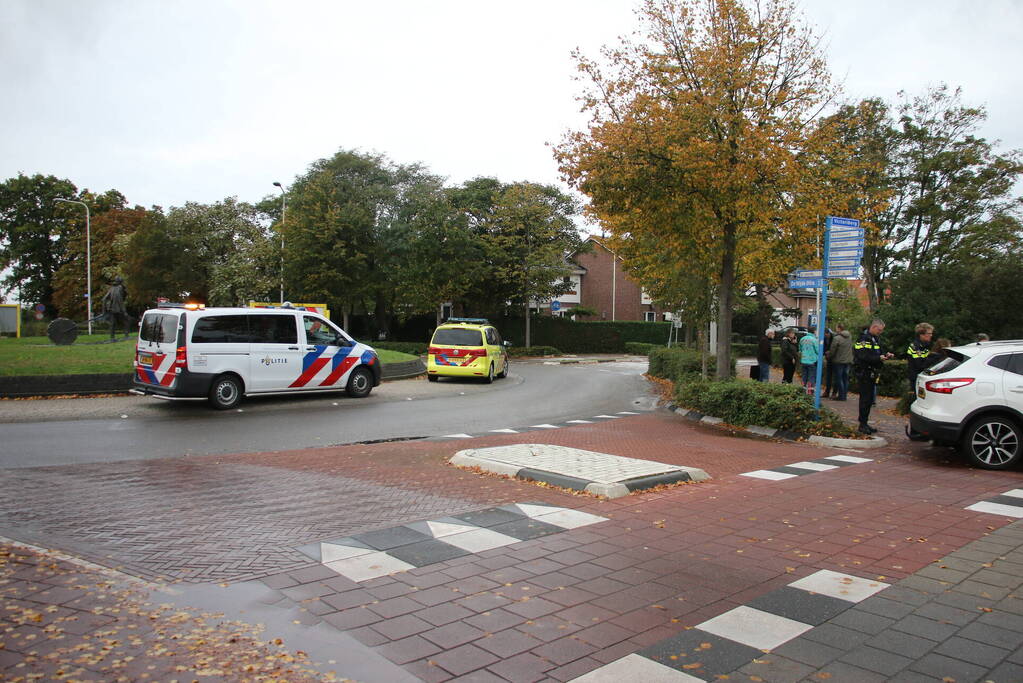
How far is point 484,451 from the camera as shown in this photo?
8859 mm

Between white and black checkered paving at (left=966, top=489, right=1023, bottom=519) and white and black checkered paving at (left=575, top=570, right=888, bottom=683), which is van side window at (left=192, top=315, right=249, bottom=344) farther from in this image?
white and black checkered paving at (left=966, top=489, right=1023, bottom=519)

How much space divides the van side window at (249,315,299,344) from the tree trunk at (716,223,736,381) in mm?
9017

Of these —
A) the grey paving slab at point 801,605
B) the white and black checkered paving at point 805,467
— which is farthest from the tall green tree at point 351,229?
the grey paving slab at point 801,605

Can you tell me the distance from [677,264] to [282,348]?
895 cm

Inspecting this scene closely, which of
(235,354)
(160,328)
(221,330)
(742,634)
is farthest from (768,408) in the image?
(160,328)

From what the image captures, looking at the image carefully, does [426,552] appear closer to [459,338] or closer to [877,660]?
[877,660]

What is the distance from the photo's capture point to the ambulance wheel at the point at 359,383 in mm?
16734

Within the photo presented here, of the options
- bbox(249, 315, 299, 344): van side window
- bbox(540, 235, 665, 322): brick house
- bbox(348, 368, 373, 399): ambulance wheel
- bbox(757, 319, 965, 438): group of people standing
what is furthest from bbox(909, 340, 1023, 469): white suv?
bbox(540, 235, 665, 322): brick house

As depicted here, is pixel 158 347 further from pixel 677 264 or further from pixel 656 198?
pixel 677 264

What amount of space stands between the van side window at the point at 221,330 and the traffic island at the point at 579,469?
23.7ft

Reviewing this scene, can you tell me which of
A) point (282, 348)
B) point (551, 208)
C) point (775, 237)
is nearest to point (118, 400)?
point (282, 348)

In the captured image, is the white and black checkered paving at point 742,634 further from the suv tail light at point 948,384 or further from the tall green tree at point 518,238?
the tall green tree at point 518,238

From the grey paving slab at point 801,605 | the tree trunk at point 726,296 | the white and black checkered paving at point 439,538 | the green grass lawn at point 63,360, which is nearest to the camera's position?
the grey paving slab at point 801,605

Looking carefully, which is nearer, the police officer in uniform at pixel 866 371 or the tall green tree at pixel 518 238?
the police officer in uniform at pixel 866 371
